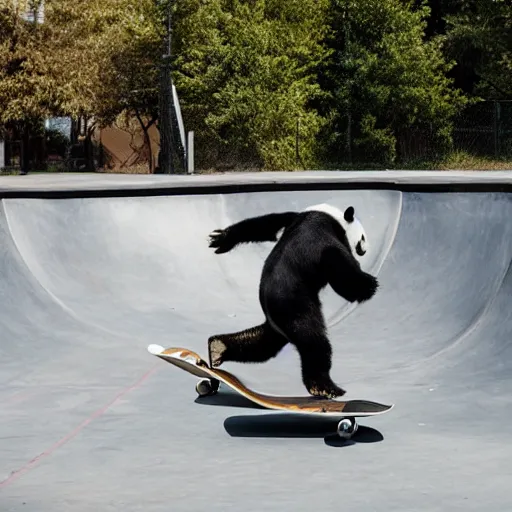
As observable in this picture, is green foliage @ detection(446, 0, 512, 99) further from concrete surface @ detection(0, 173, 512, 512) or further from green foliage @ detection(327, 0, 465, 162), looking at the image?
concrete surface @ detection(0, 173, 512, 512)

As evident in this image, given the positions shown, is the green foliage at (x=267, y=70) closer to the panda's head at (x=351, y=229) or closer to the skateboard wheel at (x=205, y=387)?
the skateboard wheel at (x=205, y=387)

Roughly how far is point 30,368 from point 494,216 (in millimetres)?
4608

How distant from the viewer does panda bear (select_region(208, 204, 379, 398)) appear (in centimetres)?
627

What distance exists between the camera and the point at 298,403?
244 inches

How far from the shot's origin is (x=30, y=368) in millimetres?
8039

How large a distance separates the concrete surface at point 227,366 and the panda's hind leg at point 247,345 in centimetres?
29

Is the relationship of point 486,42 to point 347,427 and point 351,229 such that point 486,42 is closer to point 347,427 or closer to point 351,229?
point 351,229

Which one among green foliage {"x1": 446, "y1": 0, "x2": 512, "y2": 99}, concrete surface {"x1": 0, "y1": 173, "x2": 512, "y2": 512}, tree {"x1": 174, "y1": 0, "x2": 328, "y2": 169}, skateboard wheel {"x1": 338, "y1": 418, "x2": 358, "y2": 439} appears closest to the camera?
concrete surface {"x1": 0, "y1": 173, "x2": 512, "y2": 512}

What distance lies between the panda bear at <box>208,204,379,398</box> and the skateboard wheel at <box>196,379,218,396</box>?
11.7 inches

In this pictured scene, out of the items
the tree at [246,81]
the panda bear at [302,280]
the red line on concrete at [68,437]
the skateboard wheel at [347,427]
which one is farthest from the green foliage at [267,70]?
the skateboard wheel at [347,427]

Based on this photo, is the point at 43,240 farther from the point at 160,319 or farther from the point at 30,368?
the point at 30,368

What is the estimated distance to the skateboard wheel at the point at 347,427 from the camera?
5.95 meters

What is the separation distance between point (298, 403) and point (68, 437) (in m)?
1.31

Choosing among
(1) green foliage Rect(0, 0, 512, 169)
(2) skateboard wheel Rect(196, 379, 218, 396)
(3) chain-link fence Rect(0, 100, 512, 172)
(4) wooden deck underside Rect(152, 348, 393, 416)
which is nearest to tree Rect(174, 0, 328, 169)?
(1) green foliage Rect(0, 0, 512, 169)
